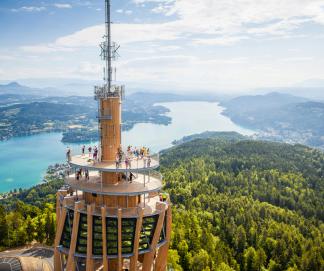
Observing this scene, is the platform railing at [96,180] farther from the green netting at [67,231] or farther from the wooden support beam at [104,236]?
the green netting at [67,231]

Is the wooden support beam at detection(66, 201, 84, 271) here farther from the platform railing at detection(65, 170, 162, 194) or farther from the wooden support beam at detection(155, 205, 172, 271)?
the wooden support beam at detection(155, 205, 172, 271)

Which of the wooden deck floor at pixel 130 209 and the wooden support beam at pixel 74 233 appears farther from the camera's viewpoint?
the wooden deck floor at pixel 130 209

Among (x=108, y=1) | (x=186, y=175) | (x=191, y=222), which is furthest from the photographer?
(x=186, y=175)

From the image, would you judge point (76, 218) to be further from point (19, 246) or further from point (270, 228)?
point (270, 228)

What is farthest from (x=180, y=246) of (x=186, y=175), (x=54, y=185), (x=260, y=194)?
(x=54, y=185)

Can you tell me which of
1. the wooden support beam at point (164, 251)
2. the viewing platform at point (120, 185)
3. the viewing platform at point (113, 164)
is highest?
the viewing platform at point (113, 164)

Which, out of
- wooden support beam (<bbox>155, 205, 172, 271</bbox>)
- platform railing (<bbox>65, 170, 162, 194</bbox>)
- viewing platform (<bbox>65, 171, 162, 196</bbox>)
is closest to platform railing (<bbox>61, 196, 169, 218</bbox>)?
viewing platform (<bbox>65, 171, 162, 196</bbox>)

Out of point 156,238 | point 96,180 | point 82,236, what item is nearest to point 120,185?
point 96,180

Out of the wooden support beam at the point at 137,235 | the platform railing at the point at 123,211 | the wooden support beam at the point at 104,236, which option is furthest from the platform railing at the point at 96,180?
the wooden support beam at the point at 137,235
